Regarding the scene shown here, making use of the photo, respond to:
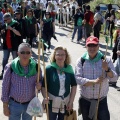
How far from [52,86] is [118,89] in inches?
161

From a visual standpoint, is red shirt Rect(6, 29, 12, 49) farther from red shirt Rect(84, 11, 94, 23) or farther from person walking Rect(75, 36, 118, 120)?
red shirt Rect(84, 11, 94, 23)

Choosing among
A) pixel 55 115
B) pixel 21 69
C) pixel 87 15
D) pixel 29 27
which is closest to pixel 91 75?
pixel 55 115

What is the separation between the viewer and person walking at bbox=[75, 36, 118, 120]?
4.48 meters

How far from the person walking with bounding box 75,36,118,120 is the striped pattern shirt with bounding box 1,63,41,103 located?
0.69 meters

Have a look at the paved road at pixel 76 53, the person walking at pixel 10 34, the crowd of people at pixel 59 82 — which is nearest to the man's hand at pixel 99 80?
the crowd of people at pixel 59 82

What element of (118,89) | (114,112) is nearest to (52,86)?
(114,112)

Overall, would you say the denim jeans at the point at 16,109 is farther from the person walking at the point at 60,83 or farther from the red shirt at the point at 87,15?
the red shirt at the point at 87,15

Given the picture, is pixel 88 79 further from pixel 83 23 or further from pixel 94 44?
pixel 83 23

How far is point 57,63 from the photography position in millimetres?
4434

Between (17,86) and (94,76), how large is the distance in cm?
112

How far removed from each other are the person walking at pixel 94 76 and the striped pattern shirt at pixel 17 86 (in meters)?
0.69

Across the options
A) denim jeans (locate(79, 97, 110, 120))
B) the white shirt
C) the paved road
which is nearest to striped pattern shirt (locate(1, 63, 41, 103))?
the white shirt

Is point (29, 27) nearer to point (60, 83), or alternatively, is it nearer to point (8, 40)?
point (8, 40)

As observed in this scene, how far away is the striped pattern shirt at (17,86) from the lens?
14.1 feet
